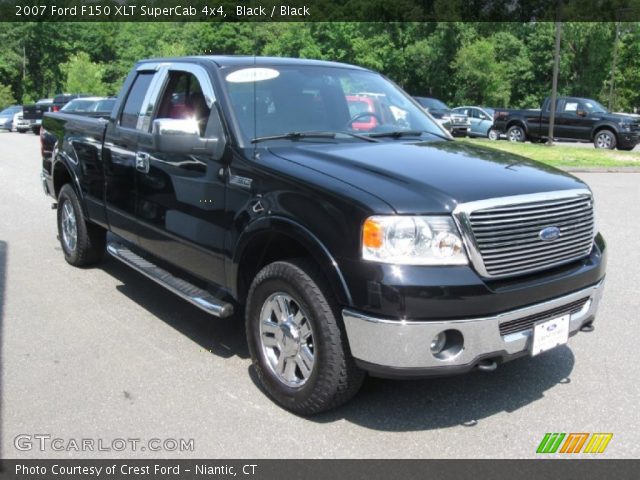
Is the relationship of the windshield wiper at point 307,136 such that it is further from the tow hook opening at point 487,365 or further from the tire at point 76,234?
the tire at point 76,234

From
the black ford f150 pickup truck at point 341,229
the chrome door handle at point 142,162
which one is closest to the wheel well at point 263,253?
the black ford f150 pickup truck at point 341,229

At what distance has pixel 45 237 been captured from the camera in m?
8.35

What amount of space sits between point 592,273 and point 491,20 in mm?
61971

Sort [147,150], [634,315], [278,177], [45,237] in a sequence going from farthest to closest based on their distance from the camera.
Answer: [45,237]
[634,315]
[147,150]
[278,177]

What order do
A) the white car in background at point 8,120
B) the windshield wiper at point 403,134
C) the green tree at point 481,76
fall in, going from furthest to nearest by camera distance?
the green tree at point 481,76 < the white car in background at point 8,120 < the windshield wiper at point 403,134

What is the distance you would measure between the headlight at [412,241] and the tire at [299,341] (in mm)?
400

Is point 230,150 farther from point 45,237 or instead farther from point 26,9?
point 26,9

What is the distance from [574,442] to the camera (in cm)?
348

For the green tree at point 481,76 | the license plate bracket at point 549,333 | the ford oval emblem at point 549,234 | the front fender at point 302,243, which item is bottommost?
the license plate bracket at point 549,333

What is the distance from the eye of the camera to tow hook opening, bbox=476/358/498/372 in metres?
3.35

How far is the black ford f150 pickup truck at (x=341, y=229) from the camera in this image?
3.24 meters

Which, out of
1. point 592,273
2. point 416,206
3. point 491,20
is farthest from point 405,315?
point 491,20

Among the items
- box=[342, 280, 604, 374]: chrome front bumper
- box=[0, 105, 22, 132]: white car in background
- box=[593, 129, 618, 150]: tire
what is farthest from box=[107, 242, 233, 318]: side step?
box=[0, 105, 22, 132]: white car in background

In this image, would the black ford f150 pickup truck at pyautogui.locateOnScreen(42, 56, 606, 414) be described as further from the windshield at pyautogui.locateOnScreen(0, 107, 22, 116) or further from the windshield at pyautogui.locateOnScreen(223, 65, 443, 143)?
the windshield at pyautogui.locateOnScreen(0, 107, 22, 116)
